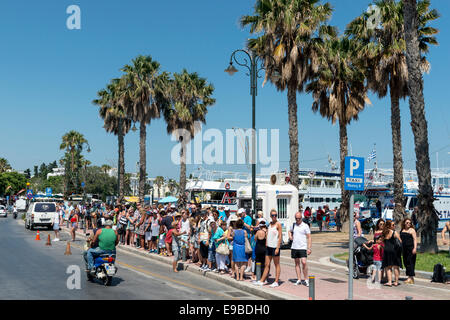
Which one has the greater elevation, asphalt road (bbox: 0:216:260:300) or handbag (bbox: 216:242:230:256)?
handbag (bbox: 216:242:230:256)

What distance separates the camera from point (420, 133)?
1659 cm

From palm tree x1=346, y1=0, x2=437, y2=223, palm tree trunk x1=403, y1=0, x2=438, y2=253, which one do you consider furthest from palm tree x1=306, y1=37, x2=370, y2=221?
palm tree trunk x1=403, y1=0, x2=438, y2=253

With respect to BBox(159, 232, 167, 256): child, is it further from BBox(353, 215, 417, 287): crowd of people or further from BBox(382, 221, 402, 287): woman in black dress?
BBox(382, 221, 402, 287): woman in black dress

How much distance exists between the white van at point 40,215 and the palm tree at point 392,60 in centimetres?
2177

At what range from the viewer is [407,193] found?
33844 mm

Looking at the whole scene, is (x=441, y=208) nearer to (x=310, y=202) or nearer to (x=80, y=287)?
(x=310, y=202)

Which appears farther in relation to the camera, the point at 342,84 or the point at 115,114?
the point at 115,114

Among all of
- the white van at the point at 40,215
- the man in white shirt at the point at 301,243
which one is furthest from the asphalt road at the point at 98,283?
the white van at the point at 40,215

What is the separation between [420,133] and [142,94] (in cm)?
Result: 2636

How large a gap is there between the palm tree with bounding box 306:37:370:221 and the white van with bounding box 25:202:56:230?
19415 mm

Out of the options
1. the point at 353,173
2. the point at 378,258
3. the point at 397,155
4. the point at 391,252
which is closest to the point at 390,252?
the point at 391,252

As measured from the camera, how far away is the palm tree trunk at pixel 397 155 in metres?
22.9

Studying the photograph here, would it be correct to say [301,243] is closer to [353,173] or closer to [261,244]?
[261,244]

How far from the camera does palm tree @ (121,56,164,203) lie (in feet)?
126
